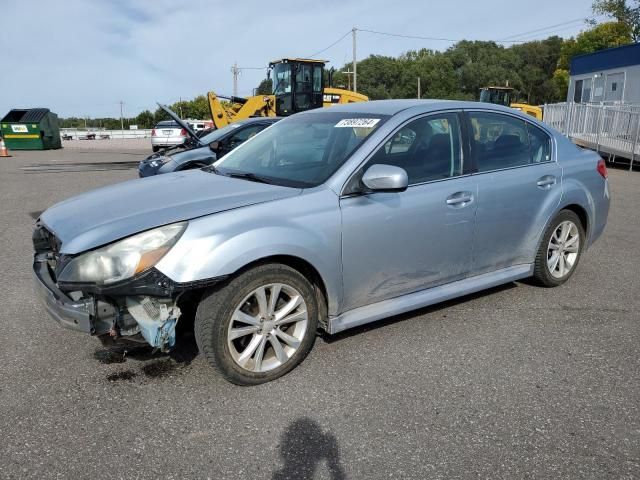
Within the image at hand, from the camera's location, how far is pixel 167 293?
2.71 metres

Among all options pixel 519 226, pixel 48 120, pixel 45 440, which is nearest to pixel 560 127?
pixel 519 226

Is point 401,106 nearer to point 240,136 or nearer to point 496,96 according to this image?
point 240,136

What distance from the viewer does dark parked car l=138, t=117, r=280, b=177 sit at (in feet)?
27.8

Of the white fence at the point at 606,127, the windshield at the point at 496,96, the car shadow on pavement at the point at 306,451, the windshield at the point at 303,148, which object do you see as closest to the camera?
the car shadow on pavement at the point at 306,451

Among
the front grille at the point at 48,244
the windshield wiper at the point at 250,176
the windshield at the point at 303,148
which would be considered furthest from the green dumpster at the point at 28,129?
the windshield wiper at the point at 250,176

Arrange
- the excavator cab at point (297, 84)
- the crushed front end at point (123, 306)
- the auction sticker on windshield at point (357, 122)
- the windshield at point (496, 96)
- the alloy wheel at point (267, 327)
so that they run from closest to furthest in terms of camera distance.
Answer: the crushed front end at point (123, 306) → the alloy wheel at point (267, 327) → the auction sticker on windshield at point (357, 122) → the excavator cab at point (297, 84) → the windshield at point (496, 96)

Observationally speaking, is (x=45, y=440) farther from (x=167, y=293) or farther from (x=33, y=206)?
(x=33, y=206)

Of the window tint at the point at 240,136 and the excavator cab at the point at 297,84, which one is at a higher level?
the excavator cab at the point at 297,84

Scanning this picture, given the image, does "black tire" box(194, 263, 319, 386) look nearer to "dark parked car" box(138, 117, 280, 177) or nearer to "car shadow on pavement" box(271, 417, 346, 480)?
"car shadow on pavement" box(271, 417, 346, 480)

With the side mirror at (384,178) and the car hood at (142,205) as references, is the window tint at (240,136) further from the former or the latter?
the side mirror at (384,178)

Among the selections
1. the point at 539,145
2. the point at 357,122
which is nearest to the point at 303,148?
the point at 357,122

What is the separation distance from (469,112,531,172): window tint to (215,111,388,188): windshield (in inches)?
33.2

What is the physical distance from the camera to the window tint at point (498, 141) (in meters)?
3.99

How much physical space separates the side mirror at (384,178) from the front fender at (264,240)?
0.24m
